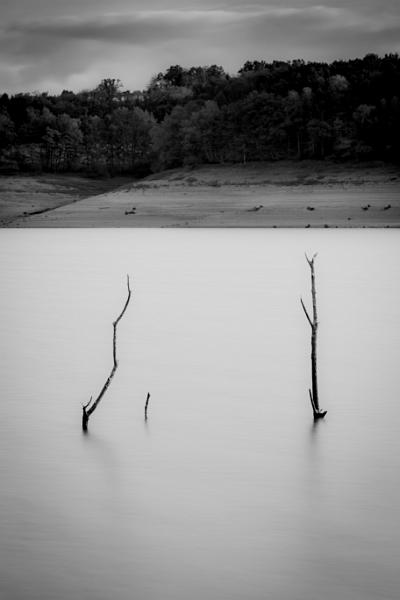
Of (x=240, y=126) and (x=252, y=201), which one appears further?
(x=240, y=126)

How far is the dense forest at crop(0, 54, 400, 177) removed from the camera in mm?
99438

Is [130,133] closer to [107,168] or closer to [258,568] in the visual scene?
[107,168]

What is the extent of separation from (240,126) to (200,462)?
100903mm

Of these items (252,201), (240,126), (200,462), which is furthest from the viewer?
(240,126)

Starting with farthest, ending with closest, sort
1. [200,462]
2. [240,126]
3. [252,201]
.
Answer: [240,126]
[252,201]
[200,462]

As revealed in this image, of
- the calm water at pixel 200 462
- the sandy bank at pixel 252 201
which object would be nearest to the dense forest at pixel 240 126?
the sandy bank at pixel 252 201

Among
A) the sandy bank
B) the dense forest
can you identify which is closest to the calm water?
the sandy bank

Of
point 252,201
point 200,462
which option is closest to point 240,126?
point 252,201

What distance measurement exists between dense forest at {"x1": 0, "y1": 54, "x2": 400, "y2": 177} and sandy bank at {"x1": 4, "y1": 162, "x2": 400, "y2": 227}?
22.4 ft

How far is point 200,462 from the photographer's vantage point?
34.6ft

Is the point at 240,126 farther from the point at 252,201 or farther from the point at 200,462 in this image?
the point at 200,462

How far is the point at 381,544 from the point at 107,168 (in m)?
116

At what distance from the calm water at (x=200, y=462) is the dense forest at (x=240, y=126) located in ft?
244

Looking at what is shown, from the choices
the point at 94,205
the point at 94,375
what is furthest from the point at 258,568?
the point at 94,205
